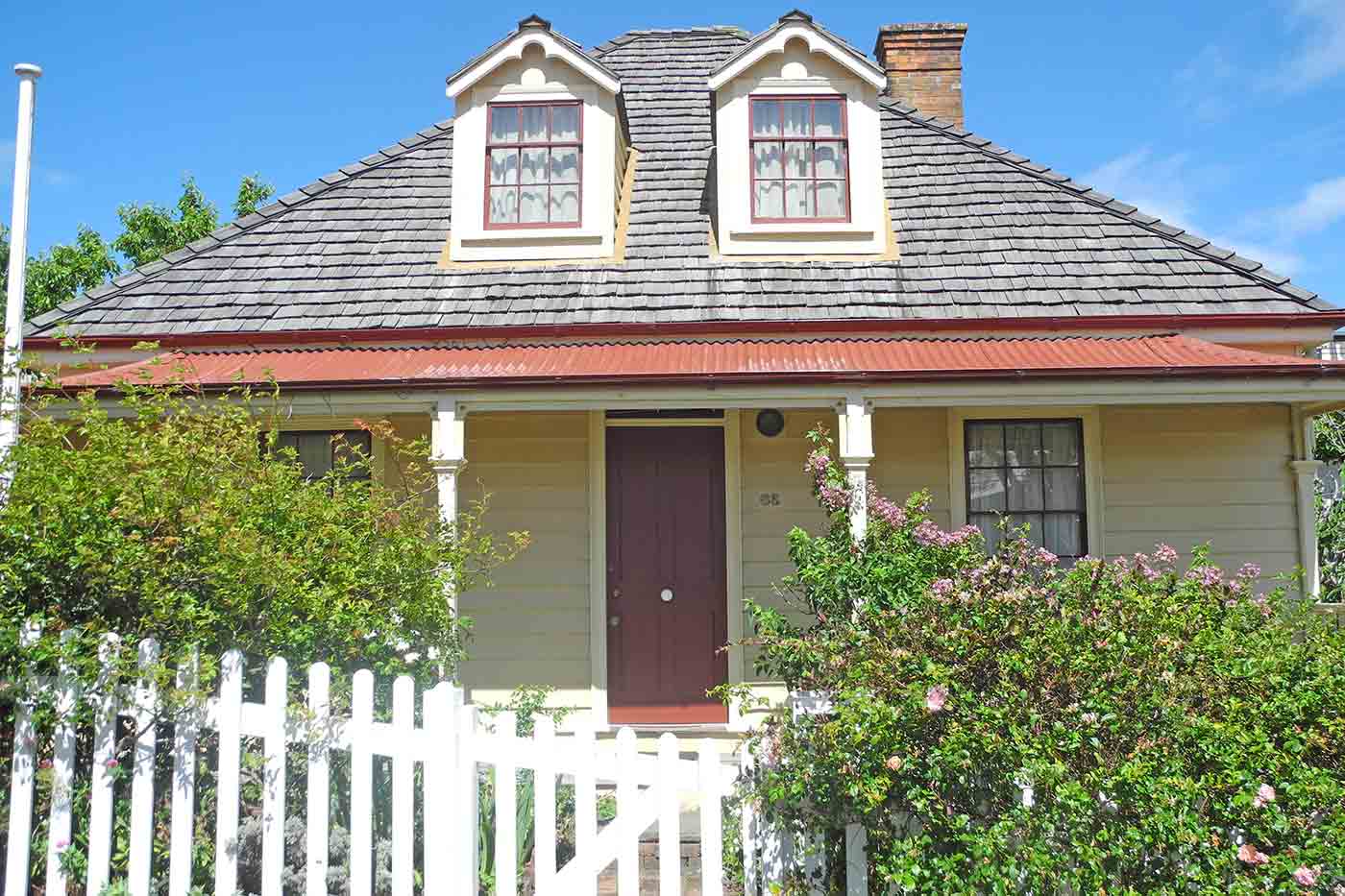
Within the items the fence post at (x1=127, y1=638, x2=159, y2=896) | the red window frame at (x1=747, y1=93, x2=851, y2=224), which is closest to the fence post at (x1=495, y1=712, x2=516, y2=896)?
the fence post at (x1=127, y1=638, x2=159, y2=896)

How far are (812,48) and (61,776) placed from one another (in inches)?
322

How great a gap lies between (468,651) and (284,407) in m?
2.54

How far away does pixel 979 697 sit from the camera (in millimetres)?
3334

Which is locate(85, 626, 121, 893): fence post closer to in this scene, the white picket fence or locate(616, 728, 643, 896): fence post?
the white picket fence

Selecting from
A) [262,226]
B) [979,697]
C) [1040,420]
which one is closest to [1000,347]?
[1040,420]

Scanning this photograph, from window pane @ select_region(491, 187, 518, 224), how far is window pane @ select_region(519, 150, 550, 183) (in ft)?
0.56

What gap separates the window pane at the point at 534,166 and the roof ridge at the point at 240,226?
6.63ft

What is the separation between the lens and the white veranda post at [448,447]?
6684 millimetres

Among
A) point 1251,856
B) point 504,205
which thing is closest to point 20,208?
point 504,205

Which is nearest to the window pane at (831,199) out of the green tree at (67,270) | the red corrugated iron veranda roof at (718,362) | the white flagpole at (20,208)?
the red corrugated iron veranda roof at (718,362)

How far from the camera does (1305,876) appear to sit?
271 centimetres

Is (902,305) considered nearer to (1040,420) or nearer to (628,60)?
(1040,420)

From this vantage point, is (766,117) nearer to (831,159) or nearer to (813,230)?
(831,159)

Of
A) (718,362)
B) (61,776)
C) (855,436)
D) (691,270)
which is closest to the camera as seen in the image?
(61,776)
